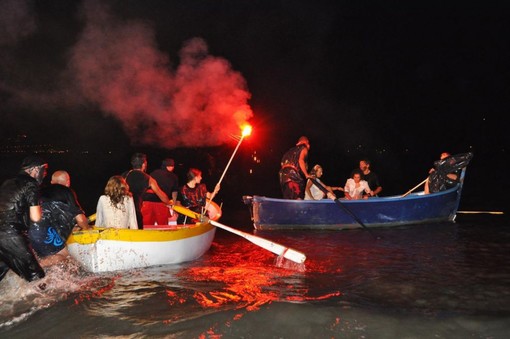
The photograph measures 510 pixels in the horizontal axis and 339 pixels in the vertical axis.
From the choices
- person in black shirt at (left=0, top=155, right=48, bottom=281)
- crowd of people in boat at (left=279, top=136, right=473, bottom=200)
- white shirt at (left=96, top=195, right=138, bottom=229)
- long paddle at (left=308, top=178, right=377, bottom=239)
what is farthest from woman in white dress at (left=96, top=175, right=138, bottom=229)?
long paddle at (left=308, top=178, right=377, bottom=239)

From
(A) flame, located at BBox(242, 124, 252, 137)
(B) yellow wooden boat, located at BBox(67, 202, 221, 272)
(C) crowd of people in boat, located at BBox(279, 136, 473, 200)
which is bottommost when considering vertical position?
(B) yellow wooden boat, located at BBox(67, 202, 221, 272)

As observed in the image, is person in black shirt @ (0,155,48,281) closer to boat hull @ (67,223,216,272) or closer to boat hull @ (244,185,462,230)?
boat hull @ (67,223,216,272)

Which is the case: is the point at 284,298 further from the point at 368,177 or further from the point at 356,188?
the point at 368,177

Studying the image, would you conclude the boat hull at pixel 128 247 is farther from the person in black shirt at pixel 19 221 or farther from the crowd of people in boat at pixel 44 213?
the person in black shirt at pixel 19 221

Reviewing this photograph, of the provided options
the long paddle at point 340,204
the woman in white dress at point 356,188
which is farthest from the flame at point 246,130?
the woman in white dress at point 356,188

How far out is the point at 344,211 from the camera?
11367mm

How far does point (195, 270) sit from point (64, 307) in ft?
8.06

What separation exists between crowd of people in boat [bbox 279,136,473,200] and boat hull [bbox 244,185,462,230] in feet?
1.26

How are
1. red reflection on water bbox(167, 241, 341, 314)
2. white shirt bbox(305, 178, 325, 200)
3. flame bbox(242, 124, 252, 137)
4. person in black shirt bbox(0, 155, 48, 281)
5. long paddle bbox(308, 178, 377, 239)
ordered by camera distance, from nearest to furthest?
person in black shirt bbox(0, 155, 48, 281)
red reflection on water bbox(167, 241, 341, 314)
flame bbox(242, 124, 252, 137)
long paddle bbox(308, 178, 377, 239)
white shirt bbox(305, 178, 325, 200)

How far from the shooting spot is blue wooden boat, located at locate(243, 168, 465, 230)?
445 inches

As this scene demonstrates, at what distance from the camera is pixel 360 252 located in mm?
9062

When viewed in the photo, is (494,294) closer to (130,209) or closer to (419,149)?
(130,209)

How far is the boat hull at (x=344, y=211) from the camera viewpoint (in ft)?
37.1

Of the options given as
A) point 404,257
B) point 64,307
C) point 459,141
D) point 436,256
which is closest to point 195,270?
point 64,307
